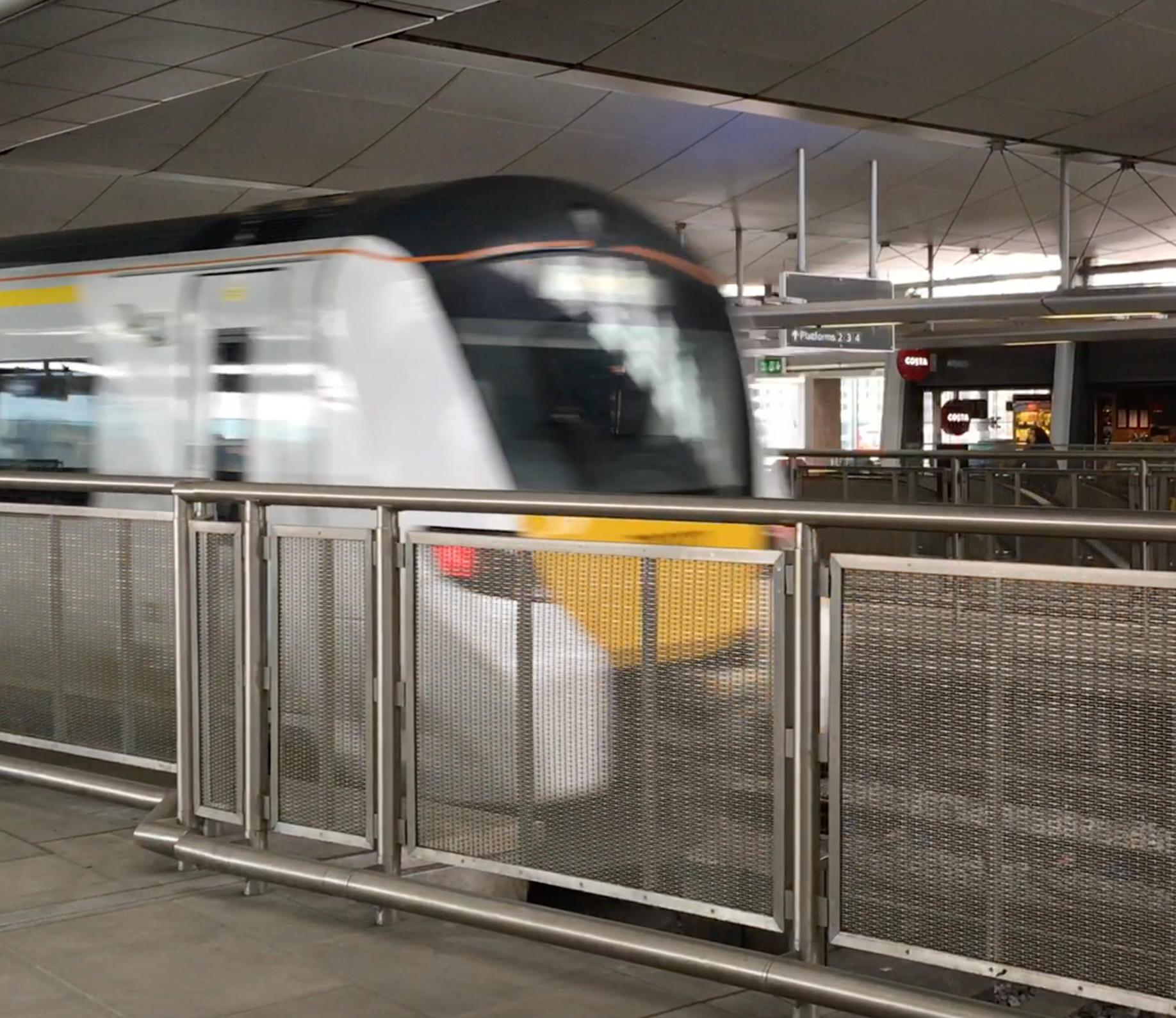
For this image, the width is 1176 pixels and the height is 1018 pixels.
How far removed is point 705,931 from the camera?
7.39 metres

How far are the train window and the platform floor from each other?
4676 millimetres

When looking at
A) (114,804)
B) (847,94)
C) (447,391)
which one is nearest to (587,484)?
(447,391)

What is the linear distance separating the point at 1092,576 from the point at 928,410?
36375mm

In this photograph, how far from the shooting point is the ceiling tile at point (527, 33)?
15.2 metres

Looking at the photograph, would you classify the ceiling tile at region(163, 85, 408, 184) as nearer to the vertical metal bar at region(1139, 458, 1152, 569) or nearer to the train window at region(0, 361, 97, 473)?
the train window at region(0, 361, 97, 473)

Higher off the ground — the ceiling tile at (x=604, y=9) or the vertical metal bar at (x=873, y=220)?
the ceiling tile at (x=604, y=9)

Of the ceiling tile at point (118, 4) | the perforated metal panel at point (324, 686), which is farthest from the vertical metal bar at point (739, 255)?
the perforated metal panel at point (324, 686)

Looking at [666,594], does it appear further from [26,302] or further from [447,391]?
[26,302]

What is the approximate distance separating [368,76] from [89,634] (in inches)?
534

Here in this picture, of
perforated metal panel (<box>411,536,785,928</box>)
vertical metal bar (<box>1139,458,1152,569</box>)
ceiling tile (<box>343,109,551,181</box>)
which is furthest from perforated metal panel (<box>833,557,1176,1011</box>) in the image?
ceiling tile (<box>343,109,551,181</box>)

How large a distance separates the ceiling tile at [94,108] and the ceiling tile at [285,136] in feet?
10.3

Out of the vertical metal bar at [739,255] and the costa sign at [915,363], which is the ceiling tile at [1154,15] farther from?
the costa sign at [915,363]

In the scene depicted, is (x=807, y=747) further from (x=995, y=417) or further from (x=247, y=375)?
(x=995, y=417)

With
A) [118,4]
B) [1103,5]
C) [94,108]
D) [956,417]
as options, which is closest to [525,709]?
[118,4]
